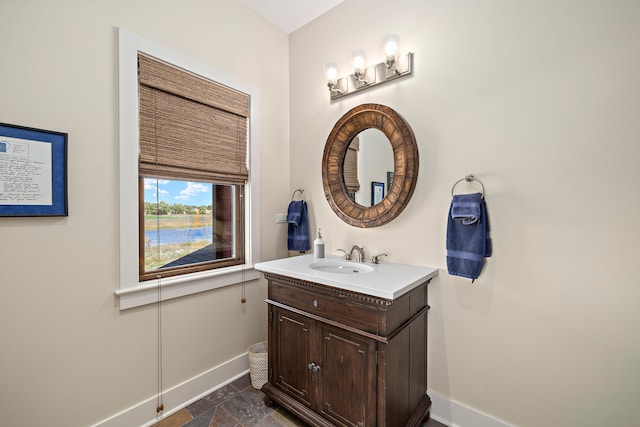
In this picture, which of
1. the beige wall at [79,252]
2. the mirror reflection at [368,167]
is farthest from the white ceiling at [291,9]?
the mirror reflection at [368,167]

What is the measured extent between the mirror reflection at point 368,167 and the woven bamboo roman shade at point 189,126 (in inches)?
33.6

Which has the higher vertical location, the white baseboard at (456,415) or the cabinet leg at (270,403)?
the white baseboard at (456,415)

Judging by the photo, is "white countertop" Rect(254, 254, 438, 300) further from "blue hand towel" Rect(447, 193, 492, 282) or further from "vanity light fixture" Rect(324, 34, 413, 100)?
"vanity light fixture" Rect(324, 34, 413, 100)

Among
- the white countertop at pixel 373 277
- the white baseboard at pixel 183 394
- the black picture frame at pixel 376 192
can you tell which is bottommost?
the white baseboard at pixel 183 394

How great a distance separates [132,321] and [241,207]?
1050mm

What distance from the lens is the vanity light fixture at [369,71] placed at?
178 cm

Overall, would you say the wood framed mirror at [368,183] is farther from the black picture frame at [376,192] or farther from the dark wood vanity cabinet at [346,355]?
the dark wood vanity cabinet at [346,355]

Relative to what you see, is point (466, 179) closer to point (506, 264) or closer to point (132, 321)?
point (506, 264)

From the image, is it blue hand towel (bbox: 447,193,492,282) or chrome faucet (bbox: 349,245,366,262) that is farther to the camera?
chrome faucet (bbox: 349,245,366,262)

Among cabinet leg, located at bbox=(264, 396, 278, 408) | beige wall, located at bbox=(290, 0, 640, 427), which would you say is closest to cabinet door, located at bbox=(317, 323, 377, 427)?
cabinet leg, located at bbox=(264, 396, 278, 408)

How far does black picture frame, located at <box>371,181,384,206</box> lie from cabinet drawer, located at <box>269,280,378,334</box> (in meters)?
0.78

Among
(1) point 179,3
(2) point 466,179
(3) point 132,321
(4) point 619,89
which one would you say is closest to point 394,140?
(2) point 466,179

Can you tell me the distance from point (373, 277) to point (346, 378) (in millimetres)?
551

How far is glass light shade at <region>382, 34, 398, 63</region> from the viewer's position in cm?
175
